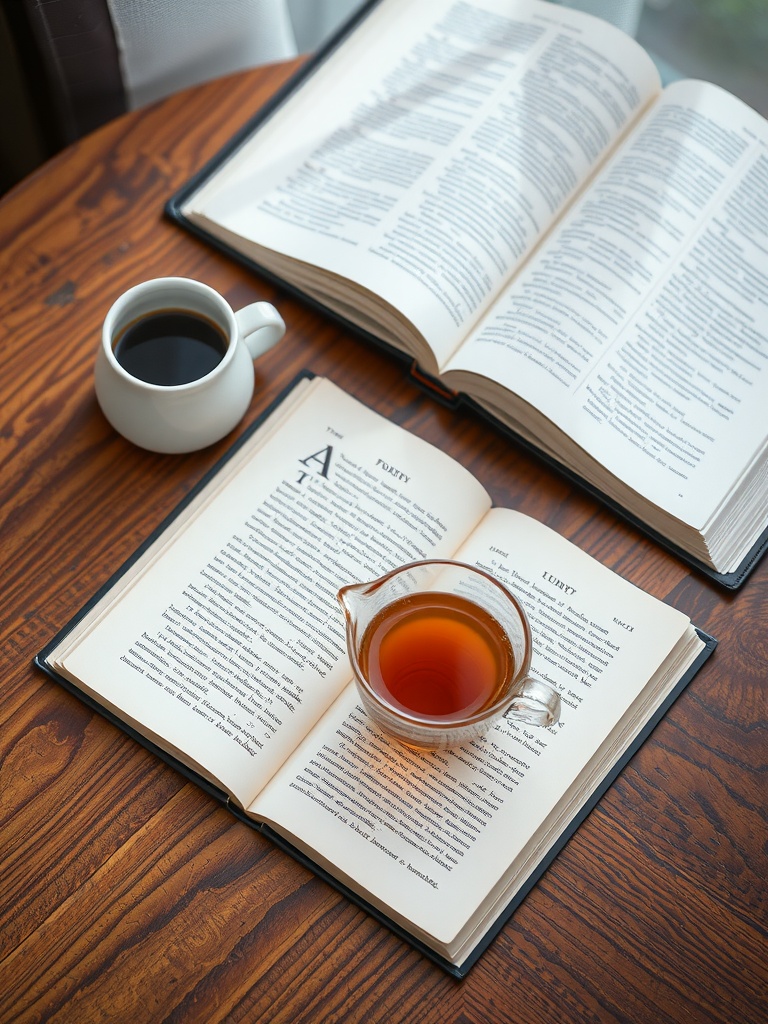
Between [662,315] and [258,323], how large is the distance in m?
0.36

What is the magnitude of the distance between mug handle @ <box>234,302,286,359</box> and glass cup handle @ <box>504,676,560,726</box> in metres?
0.36

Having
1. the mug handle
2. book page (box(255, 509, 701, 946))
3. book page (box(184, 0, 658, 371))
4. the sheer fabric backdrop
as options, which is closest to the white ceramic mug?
the mug handle

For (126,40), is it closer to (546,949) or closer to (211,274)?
(211,274)

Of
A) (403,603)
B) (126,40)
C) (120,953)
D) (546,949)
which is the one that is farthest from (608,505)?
(126,40)

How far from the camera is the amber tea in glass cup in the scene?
2.23 ft

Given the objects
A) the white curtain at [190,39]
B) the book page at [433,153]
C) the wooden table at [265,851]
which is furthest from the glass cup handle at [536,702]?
the white curtain at [190,39]

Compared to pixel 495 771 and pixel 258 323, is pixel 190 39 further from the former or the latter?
pixel 495 771

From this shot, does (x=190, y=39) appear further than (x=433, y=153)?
Yes

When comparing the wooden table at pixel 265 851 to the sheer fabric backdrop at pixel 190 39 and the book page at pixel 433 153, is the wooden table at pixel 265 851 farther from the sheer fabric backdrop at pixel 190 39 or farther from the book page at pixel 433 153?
the sheer fabric backdrop at pixel 190 39

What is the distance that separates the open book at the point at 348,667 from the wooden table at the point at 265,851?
2cm

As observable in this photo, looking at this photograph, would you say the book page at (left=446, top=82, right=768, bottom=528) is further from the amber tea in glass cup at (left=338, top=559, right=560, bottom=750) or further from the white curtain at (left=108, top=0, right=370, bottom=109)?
the white curtain at (left=108, top=0, right=370, bottom=109)

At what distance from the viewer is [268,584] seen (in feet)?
2.53

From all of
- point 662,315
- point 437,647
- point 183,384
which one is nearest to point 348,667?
point 437,647

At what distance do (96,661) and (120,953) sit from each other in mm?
215
